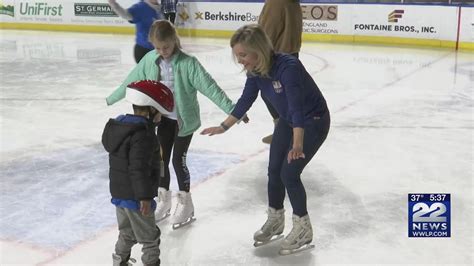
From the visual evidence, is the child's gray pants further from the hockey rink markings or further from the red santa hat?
the hockey rink markings

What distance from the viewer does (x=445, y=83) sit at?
8797mm

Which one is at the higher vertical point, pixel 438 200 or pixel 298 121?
pixel 298 121

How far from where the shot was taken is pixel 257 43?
2.83 m

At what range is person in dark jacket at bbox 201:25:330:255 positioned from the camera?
112 inches

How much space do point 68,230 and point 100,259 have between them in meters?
0.49

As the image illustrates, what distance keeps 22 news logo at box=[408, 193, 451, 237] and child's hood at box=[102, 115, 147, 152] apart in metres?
1.84

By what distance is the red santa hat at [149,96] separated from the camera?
2617mm

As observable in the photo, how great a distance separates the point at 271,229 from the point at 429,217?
992 mm

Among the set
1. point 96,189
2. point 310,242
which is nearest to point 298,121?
point 310,242

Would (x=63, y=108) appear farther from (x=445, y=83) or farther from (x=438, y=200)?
(x=445, y=83)

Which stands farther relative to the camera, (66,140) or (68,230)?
(66,140)

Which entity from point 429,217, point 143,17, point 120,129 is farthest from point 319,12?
point 120,129

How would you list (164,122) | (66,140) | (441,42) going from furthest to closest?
(441,42) < (66,140) < (164,122)

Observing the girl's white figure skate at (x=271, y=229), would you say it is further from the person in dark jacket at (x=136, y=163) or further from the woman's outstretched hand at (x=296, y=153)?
the person in dark jacket at (x=136, y=163)
